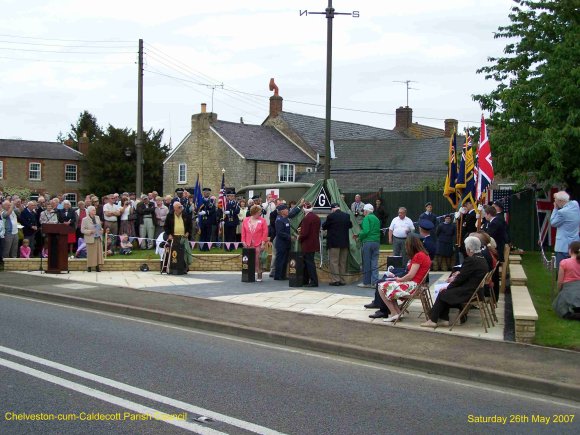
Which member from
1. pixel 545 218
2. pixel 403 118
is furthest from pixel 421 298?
pixel 403 118

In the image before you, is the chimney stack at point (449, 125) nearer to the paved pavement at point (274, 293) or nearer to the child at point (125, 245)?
the paved pavement at point (274, 293)

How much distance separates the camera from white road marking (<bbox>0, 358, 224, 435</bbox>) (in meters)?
6.20

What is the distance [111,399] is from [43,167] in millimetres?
58710

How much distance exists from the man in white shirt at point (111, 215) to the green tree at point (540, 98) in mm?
13092

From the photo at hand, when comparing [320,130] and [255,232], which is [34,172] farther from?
[255,232]

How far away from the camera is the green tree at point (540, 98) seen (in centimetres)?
2230

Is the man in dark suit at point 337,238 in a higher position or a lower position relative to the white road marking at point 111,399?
higher

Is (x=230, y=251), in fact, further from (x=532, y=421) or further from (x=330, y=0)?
(x=532, y=421)

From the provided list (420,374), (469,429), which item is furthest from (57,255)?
(469,429)

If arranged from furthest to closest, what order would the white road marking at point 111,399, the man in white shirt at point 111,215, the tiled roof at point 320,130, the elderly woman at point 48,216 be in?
the tiled roof at point 320,130
the man in white shirt at point 111,215
the elderly woman at point 48,216
the white road marking at point 111,399

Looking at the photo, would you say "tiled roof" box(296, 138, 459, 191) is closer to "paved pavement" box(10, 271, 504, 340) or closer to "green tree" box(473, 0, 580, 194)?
"green tree" box(473, 0, 580, 194)

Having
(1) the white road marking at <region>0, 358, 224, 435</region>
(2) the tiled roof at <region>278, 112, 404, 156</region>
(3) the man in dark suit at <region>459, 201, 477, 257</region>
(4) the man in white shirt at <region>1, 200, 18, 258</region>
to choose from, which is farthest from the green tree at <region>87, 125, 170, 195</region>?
(1) the white road marking at <region>0, 358, 224, 435</region>

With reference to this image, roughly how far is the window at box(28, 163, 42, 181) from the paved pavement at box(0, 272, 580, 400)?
45.9m

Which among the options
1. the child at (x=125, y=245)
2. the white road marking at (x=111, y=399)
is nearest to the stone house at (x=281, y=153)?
the child at (x=125, y=245)
